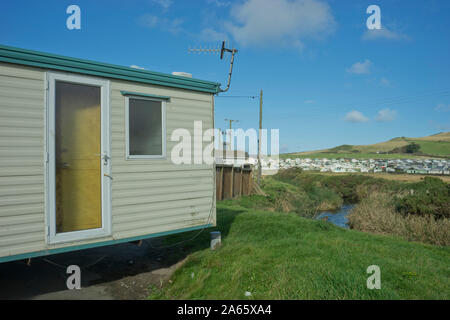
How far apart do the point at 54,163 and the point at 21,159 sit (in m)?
0.37

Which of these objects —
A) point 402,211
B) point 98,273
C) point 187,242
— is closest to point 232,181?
point 402,211

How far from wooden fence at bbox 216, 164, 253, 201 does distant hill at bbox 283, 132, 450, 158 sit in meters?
40.9

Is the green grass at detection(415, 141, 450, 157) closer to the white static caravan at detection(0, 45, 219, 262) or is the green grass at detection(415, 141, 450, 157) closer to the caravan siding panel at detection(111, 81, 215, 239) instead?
the caravan siding panel at detection(111, 81, 215, 239)

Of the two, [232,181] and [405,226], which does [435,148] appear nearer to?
[232,181]

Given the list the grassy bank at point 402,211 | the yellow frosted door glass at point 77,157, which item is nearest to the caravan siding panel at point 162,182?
the yellow frosted door glass at point 77,157

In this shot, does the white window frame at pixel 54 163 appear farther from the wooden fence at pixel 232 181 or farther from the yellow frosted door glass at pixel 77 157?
the wooden fence at pixel 232 181

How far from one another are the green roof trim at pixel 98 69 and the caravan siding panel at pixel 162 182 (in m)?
0.12


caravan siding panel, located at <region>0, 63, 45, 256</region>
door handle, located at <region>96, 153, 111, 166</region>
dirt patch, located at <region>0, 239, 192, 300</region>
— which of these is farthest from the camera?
door handle, located at <region>96, 153, 111, 166</region>

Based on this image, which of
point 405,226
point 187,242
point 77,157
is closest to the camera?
point 77,157

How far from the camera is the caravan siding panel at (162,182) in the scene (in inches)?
190

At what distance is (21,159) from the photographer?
13.2ft

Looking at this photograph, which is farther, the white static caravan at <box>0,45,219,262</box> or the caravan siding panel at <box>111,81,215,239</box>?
the caravan siding panel at <box>111,81,215,239</box>

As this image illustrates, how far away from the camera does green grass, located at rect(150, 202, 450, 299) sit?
4.20m

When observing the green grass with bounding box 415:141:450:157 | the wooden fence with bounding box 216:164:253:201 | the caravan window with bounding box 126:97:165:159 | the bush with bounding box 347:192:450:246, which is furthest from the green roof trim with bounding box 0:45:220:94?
the green grass with bounding box 415:141:450:157
